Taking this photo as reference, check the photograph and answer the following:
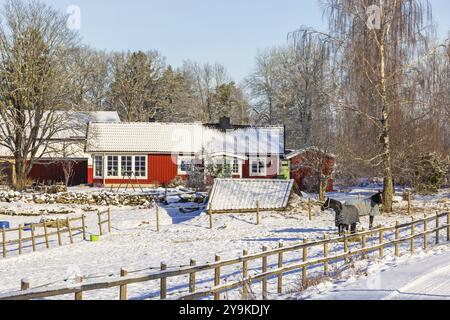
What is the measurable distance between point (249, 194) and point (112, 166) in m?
16.9

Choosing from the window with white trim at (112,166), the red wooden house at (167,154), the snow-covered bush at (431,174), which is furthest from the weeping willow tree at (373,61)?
the window with white trim at (112,166)

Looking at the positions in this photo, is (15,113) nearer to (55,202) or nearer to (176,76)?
(55,202)

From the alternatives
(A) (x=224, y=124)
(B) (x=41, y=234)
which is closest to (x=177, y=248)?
(B) (x=41, y=234)

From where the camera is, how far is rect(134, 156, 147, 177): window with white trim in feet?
145

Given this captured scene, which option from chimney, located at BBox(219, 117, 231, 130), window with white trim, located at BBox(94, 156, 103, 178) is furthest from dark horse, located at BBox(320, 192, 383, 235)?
chimney, located at BBox(219, 117, 231, 130)

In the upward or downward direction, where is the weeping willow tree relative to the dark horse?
upward

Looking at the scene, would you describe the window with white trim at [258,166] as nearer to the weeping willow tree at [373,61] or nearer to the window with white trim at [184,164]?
the window with white trim at [184,164]

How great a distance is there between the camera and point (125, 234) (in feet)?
85.7

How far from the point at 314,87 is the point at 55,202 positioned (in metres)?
16.1

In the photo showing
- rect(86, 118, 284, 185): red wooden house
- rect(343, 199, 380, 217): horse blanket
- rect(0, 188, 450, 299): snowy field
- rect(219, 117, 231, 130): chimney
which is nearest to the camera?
rect(0, 188, 450, 299): snowy field

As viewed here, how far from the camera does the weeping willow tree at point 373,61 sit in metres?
26.1

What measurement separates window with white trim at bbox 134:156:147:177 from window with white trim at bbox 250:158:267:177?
7.55m

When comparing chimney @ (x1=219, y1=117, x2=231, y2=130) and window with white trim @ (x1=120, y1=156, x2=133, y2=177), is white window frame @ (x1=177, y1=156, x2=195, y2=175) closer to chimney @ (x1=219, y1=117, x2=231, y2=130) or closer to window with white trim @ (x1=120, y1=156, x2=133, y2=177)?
window with white trim @ (x1=120, y1=156, x2=133, y2=177)

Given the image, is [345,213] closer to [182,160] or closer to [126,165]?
[182,160]
